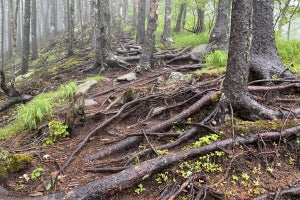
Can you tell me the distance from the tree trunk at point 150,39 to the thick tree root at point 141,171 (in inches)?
244

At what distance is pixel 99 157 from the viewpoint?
15.8 ft

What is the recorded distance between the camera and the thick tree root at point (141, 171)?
3.54 metres

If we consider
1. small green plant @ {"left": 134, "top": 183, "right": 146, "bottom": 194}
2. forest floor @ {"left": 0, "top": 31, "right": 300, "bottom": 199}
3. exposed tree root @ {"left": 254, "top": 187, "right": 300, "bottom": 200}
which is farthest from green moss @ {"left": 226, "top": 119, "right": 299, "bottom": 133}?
small green plant @ {"left": 134, "top": 183, "right": 146, "bottom": 194}

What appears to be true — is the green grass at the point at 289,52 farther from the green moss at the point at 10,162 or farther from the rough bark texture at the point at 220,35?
the green moss at the point at 10,162

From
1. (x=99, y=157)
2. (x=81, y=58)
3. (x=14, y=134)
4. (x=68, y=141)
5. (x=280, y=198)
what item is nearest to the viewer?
(x=280, y=198)

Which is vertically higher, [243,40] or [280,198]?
[243,40]

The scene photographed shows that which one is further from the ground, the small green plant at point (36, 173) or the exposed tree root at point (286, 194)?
the exposed tree root at point (286, 194)

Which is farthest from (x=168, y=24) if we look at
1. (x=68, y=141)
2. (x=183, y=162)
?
(x=183, y=162)

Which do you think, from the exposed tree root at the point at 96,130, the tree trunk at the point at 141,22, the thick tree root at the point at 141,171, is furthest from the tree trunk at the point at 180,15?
the thick tree root at the point at 141,171

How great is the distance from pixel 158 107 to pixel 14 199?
313cm

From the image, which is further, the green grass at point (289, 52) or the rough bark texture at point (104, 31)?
the rough bark texture at point (104, 31)

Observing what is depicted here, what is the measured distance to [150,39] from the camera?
32.2ft

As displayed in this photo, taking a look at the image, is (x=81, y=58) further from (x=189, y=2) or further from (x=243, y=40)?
(x=243, y=40)

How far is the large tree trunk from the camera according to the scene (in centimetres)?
592
